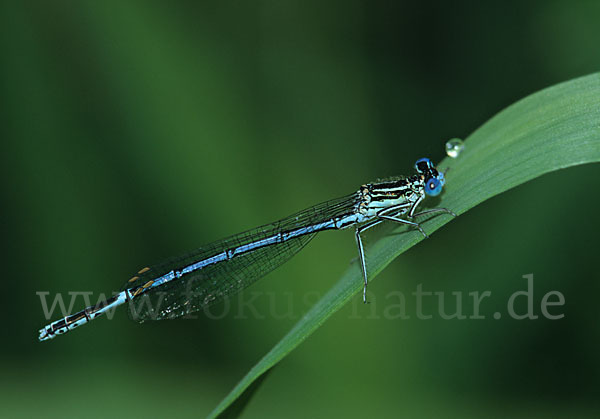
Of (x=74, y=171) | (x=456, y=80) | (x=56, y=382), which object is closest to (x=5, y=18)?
(x=74, y=171)

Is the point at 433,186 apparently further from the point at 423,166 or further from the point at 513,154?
the point at 513,154

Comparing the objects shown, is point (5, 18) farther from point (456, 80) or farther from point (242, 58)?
point (456, 80)

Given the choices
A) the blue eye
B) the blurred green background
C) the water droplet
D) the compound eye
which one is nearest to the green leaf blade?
the water droplet

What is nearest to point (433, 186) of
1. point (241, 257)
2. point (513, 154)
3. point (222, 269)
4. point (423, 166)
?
point (423, 166)

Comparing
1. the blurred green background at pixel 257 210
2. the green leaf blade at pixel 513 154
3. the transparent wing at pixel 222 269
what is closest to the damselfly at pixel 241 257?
the transparent wing at pixel 222 269

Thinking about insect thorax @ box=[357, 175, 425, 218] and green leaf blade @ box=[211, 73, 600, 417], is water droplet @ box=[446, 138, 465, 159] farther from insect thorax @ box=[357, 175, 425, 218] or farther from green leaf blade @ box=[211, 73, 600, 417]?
insect thorax @ box=[357, 175, 425, 218]

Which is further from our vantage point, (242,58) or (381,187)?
(242,58)

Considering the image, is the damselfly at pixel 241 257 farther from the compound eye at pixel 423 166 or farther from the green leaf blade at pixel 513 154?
the green leaf blade at pixel 513 154
